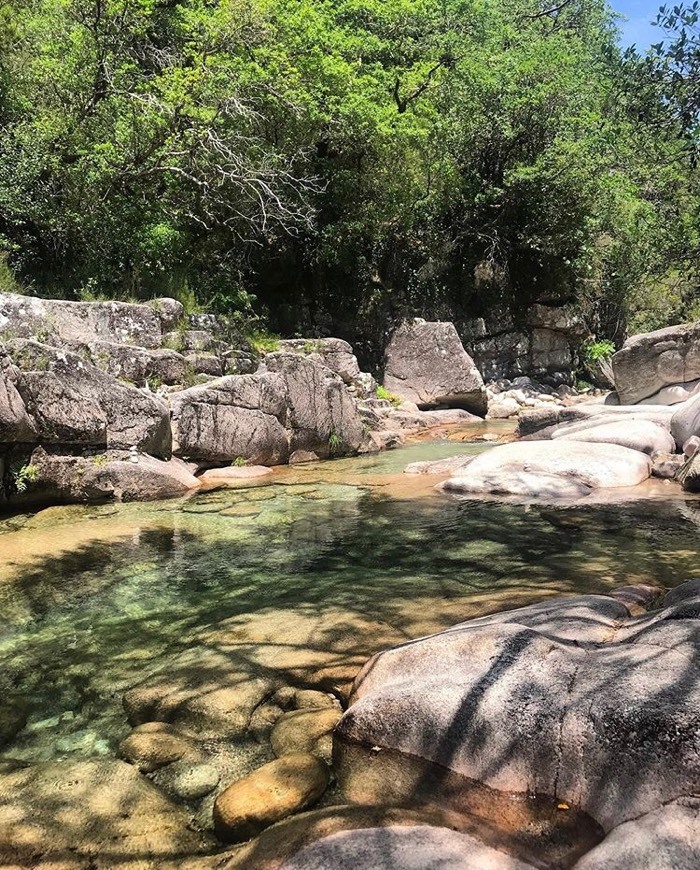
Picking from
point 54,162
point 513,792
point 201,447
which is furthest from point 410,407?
point 513,792

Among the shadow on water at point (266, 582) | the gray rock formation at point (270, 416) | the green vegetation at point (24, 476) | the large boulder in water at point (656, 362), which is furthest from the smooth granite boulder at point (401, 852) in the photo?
the large boulder in water at point (656, 362)

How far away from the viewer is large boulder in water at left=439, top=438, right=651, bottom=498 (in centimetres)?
750

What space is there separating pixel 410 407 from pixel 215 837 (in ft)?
51.1

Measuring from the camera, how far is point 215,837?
7.04 ft

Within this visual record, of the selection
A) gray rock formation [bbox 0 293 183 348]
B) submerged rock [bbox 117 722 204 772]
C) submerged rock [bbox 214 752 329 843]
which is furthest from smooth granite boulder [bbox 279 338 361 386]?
submerged rock [bbox 214 752 329 843]

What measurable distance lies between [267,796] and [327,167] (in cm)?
1951

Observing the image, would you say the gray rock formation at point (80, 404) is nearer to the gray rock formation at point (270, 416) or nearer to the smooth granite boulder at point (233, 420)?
the smooth granite boulder at point (233, 420)

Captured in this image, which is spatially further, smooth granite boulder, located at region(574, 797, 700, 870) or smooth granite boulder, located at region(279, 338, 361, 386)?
smooth granite boulder, located at region(279, 338, 361, 386)

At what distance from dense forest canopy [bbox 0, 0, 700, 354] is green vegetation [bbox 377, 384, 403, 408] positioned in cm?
394

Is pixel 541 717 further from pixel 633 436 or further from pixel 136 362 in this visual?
pixel 136 362

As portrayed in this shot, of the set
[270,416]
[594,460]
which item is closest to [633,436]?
[594,460]

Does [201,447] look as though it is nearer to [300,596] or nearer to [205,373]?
[205,373]

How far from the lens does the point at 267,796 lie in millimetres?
2205

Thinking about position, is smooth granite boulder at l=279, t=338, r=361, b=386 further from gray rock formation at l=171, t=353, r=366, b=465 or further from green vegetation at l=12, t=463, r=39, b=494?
green vegetation at l=12, t=463, r=39, b=494
